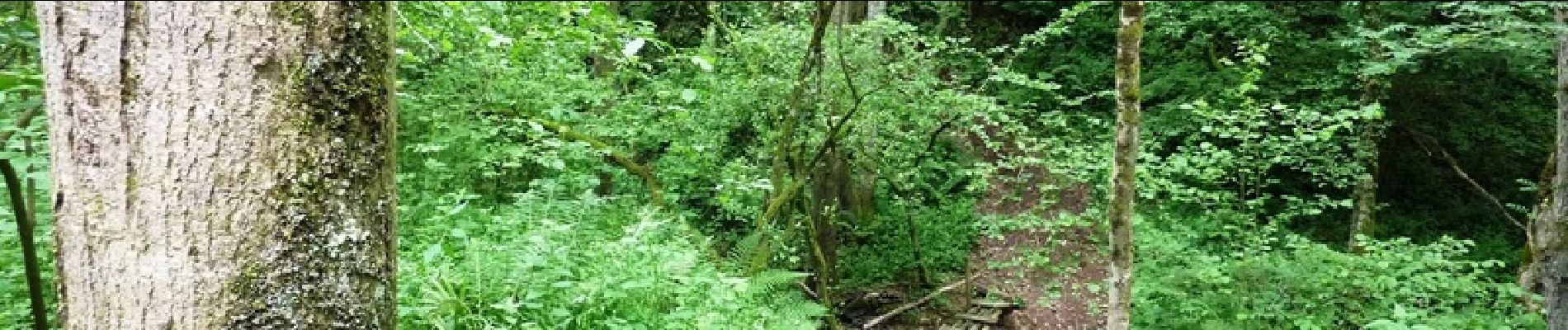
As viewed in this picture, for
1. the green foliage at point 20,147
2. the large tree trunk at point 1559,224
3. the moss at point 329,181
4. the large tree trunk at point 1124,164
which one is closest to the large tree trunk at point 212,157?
the moss at point 329,181

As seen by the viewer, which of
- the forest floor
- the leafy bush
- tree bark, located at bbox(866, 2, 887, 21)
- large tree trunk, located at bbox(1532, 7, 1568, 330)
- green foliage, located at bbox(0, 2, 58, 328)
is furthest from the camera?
tree bark, located at bbox(866, 2, 887, 21)

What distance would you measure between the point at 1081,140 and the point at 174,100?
30.1 ft

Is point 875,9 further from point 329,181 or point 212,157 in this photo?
point 212,157

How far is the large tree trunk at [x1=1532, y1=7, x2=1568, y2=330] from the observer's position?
740 centimetres

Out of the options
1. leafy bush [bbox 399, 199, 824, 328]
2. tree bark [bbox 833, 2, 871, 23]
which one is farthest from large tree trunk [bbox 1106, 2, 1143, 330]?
tree bark [bbox 833, 2, 871, 23]

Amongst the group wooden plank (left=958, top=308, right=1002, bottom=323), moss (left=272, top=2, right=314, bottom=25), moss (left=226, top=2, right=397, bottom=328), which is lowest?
wooden plank (left=958, top=308, right=1002, bottom=323)

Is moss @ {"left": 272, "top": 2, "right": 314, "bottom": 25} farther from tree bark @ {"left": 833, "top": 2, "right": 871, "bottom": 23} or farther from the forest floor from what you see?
tree bark @ {"left": 833, "top": 2, "right": 871, "bottom": 23}

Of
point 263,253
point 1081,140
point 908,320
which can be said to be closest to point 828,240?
point 908,320

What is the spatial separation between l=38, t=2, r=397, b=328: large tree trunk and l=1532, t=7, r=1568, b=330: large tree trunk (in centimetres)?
886

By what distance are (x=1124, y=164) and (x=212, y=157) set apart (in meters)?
5.87

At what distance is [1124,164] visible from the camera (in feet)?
21.0

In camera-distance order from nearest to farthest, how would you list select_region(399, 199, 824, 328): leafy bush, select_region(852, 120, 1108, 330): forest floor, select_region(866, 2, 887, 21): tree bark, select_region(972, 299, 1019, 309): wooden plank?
select_region(399, 199, 824, 328): leafy bush
select_region(852, 120, 1108, 330): forest floor
select_region(972, 299, 1019, 309): wooden plank
select_region(866, 2, 887, 21): tree bark

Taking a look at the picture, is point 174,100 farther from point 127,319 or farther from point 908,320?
point 908,320

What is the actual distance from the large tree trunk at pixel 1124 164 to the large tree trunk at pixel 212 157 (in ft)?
18.2
